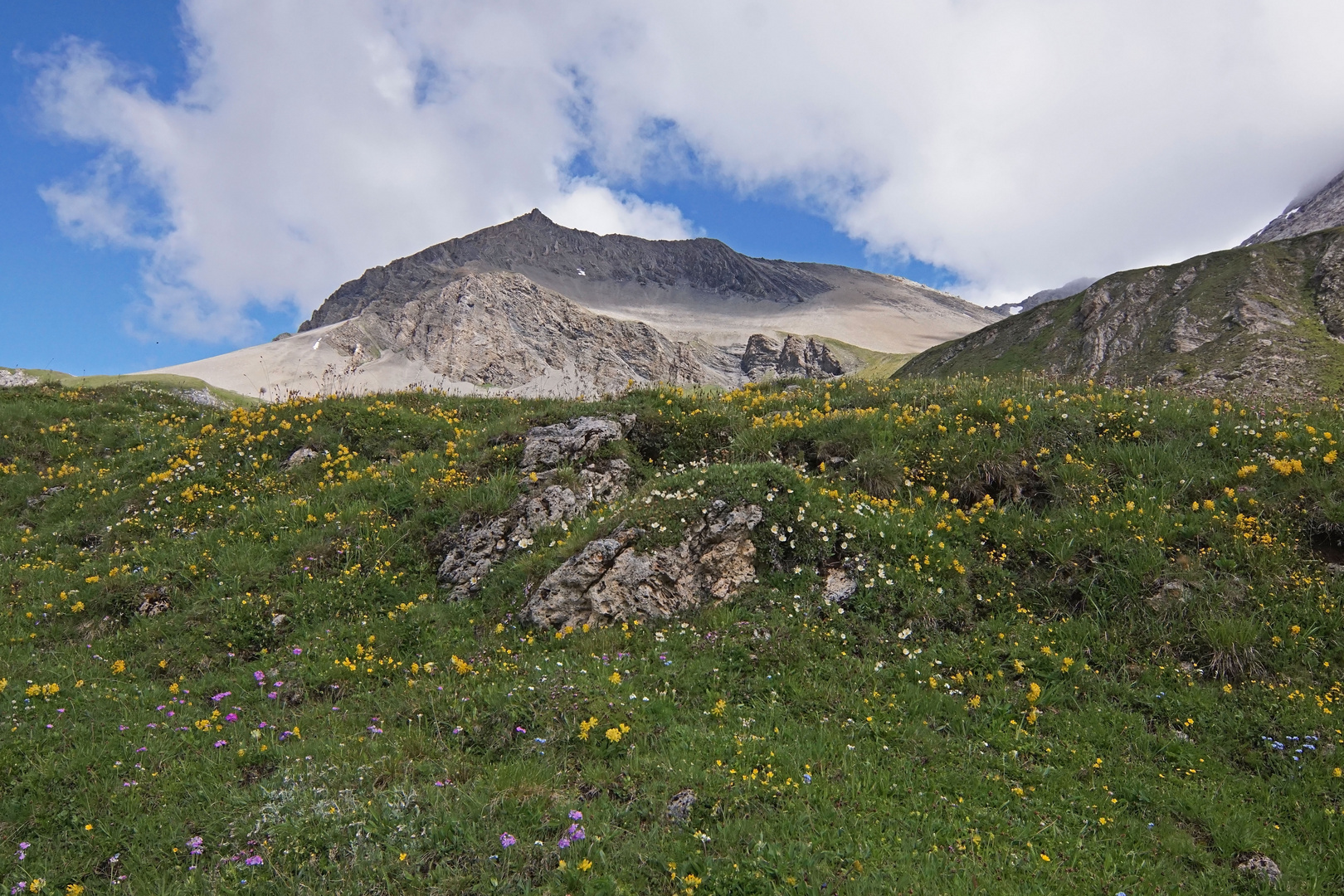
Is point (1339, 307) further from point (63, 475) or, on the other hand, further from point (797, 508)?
point (63, 475)

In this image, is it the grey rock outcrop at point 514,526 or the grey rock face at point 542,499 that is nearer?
the grey rock outcrop at point 514,526

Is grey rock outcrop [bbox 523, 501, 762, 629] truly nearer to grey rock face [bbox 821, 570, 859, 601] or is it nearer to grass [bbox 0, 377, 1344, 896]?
grass [bbox 0, 377, 1344, 896]

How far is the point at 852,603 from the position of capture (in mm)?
7805

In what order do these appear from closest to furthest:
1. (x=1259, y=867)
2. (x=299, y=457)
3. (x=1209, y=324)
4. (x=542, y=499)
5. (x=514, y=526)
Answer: (x=1259, y=867)
(x=514, y=526)
(x=542, y=499)
(x=299, y=457)
(x=1209, y=324)

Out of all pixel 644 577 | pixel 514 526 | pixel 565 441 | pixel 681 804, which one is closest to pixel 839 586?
pixel 644 577

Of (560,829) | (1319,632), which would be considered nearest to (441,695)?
(560,829)

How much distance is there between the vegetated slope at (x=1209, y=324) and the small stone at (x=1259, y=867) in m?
74.4

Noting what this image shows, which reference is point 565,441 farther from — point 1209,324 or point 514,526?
point 1209,324

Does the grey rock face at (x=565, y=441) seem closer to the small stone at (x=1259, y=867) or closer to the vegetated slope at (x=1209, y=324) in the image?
the small stone at (x=1259, y=867)

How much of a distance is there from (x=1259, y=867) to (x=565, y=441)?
9.52m

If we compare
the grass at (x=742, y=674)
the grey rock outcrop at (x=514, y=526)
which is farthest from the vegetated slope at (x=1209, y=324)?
the grey rock outcrop at (x=514, y=526)

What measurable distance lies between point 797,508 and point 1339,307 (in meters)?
115

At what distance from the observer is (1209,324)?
91.6 metres

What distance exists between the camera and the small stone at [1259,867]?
4625mm
